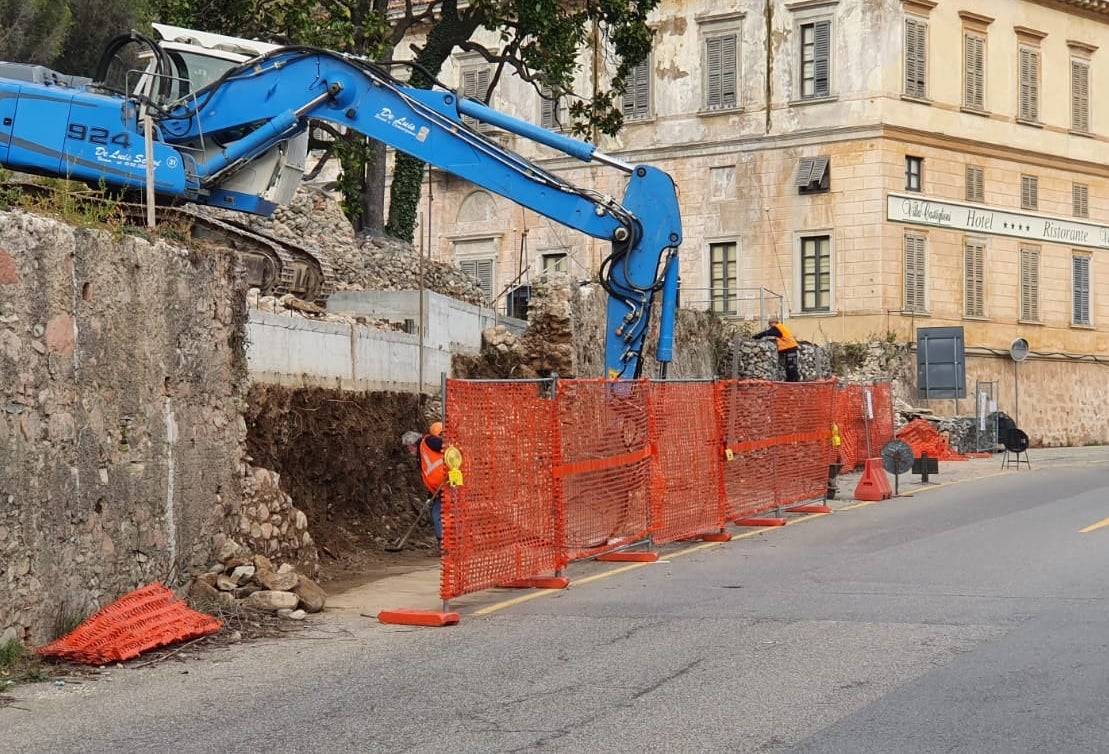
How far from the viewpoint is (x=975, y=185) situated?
146ft

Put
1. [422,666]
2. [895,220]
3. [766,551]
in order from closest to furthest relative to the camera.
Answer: [422,666], [766,551], [895,220]

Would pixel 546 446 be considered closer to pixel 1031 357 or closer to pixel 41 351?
pixel 41 351

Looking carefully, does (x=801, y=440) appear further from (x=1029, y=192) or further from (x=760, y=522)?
(x=1029, y=192)

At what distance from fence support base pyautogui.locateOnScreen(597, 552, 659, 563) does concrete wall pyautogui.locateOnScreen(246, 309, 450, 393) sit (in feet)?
12.9

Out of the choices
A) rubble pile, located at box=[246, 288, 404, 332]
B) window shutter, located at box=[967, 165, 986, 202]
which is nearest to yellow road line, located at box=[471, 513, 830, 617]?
rubble pile, located at box=[246, 288, 404, 332]

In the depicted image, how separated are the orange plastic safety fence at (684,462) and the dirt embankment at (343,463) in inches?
119

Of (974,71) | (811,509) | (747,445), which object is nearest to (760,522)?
(747,445)

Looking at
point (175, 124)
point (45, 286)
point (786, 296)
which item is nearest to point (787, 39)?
point (786, 296)

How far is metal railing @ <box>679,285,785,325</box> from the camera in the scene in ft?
144

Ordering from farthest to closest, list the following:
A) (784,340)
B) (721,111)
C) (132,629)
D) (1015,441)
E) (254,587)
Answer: (721,111) → (1015,441) → (784,340) → (254,587) → (132,629)

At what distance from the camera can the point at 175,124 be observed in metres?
19.1

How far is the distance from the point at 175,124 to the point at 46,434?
8950 mm

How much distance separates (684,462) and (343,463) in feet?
12.5

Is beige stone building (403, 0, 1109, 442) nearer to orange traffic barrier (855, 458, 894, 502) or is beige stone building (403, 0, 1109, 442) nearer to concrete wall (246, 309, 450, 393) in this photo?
orange traffic barrier (855, 458, 894, 502)
